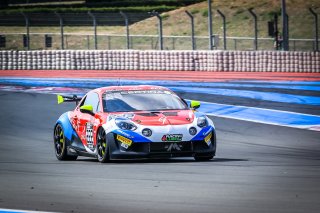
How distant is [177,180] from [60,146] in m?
5.18

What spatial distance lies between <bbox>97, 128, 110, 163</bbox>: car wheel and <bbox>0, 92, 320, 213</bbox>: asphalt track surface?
6.8 inches

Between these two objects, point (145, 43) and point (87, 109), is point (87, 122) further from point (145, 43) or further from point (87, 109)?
point (145, 43)

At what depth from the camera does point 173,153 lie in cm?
1470

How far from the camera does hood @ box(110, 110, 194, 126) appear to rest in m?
14.8

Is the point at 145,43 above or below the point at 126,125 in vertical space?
above

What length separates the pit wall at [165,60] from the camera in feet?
122

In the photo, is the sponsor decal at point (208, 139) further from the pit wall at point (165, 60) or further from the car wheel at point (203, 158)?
the pit wall at point (165, 60)

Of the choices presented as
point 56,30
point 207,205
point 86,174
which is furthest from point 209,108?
point 56,30

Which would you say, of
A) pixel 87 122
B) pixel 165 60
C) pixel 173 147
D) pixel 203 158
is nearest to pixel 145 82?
pixel 165 60

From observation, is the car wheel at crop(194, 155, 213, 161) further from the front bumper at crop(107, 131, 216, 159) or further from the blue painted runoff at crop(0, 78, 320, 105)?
the blue painted runoff at crop(0, 78, 320, 105)

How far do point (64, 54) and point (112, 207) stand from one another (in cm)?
3380

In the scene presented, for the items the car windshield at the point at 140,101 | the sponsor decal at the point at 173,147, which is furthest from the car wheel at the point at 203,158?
the car windshield at the point at 140,101

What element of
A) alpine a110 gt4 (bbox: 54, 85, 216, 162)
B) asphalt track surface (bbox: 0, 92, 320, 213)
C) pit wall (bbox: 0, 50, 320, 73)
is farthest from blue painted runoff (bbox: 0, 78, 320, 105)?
alpine a110 gt4 (bbox: 54, 85, 216, 162)

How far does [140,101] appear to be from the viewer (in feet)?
51.9
